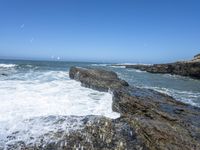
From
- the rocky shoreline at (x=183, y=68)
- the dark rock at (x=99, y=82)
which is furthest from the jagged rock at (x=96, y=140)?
the rocky shoreline at (x=183, y=68)

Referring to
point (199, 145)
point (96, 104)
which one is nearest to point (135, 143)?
point (199, 145)

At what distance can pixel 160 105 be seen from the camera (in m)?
10.7

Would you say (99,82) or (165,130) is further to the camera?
(99,82)

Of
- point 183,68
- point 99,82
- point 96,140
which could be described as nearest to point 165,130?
point 96,140

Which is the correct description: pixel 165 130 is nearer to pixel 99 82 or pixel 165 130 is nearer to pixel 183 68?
pixel 99 82

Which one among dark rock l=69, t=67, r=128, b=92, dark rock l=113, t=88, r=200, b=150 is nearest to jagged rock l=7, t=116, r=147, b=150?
dark rock l=113, t=88, r=200, b=150

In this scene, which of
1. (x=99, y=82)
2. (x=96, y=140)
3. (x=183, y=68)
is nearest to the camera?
(x=96, y=140)

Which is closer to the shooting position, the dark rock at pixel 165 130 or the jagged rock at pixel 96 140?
the jagged rock at pixel 96 140

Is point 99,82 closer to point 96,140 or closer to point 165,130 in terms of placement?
point 165,130

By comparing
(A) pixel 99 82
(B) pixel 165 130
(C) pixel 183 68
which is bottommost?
(C) pixel 183 68

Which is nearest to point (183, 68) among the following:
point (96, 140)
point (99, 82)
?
point (99, 82)

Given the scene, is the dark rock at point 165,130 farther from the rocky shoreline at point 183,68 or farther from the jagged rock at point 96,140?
the rocky shoreline at point 183,68

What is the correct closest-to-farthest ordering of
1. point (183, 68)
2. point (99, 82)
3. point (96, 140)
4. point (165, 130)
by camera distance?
1. point (96, 140)
2. point (165, 130)
3. point (99, 82)
4. point (183, 68)

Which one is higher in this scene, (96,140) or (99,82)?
(96,140)
